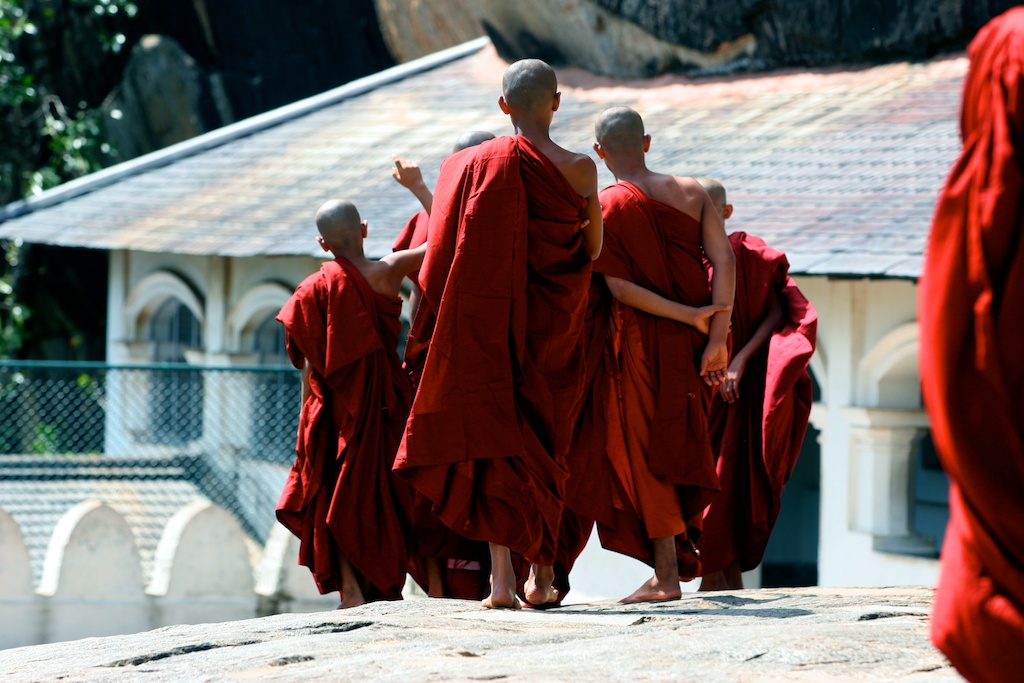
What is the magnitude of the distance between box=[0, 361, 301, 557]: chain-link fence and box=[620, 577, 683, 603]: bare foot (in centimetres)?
671

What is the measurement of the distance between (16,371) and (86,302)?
8.28m

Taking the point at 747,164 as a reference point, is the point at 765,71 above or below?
above

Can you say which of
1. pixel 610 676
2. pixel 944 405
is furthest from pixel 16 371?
pixel 944 405

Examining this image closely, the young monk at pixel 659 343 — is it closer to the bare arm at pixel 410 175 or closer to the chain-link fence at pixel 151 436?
the bare arm at pixel 410 175

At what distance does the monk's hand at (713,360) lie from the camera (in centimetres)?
509

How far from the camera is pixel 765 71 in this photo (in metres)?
11.9

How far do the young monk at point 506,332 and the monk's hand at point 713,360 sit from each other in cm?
59

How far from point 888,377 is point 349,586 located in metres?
4.35

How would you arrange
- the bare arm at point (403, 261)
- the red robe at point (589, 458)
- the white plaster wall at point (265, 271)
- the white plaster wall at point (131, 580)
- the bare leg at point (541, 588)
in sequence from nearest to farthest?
the bare leg at point (541, 588) < the red robe at point (589, 458) < the bare arm at point (403, 261) < the white plaster wall at point (131, 580) < the white plaster wall at point (265, 271)

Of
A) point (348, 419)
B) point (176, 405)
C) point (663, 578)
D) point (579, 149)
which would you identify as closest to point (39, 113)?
point (176, 405)

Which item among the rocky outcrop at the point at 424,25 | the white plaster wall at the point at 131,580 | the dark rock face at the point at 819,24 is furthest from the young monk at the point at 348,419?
the rocky outcrop at the point at 424,25

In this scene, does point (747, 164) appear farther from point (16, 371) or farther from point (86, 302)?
point (86, 302)

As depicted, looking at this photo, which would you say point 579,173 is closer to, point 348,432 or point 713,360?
point 713,360

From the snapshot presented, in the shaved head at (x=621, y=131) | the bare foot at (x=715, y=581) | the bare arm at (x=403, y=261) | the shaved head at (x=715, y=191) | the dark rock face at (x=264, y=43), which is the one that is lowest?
the bare foot at (x=715, y=581)
